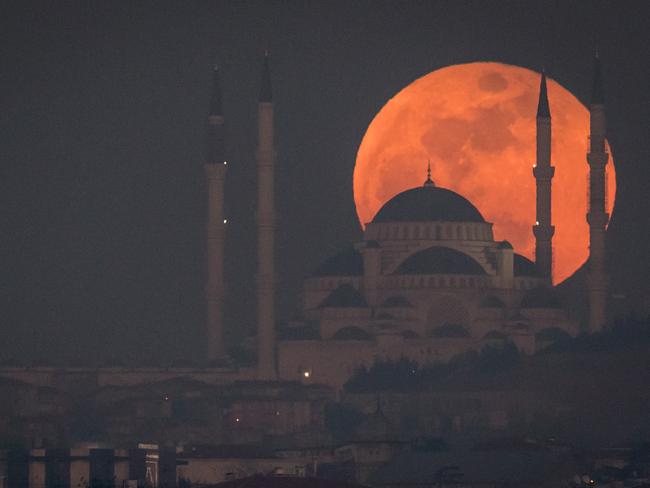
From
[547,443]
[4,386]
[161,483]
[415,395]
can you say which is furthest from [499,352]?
[161,483]

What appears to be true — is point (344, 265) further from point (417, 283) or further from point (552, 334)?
point (552, 334)

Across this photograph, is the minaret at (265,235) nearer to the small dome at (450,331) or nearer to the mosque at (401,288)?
the mosque at (401,288)

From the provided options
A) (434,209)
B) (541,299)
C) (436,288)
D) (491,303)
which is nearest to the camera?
(541,299)

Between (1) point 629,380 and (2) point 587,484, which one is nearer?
(2) point 587,484

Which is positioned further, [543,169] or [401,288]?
[401,288]

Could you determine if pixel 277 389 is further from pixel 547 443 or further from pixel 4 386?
pixel 547 443

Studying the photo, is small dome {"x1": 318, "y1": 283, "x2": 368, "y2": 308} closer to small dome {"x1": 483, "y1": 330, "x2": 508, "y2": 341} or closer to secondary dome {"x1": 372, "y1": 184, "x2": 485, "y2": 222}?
secondary dome {"x1": 372, "y1": 184, "x2": 485, "y2": 222}

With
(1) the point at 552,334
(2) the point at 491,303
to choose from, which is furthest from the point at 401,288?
(1) the point at 552,334

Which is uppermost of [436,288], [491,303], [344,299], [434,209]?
[434,209]
